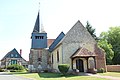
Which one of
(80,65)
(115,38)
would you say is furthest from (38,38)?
(115,38)

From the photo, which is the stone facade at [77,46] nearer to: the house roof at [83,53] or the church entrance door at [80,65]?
the church entrance door at [80,65]

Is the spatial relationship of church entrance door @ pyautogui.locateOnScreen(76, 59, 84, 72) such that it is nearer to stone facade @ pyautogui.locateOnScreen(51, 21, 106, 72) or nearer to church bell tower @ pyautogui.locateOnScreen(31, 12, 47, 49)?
stone facade @ pyautogui.locateOnScreen(51, 21, 106, 72)

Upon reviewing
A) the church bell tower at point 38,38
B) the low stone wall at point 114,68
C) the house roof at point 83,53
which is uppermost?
the church bell tower at point 38,38

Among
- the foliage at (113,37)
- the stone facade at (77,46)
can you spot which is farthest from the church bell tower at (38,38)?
the foliage at (113,37)

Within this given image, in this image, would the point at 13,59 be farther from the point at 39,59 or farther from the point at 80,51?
the point at 80,51

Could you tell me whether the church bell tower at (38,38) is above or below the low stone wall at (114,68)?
above

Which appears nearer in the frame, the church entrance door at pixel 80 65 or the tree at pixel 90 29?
the church entrance door at pixel 80 65

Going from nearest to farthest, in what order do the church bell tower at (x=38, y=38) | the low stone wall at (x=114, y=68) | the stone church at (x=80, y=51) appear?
1. the stone church at (x=80, y=51)
2. the low stone wall at (x=114, y=68)
3. the church bell tower at (x=38, y=38)

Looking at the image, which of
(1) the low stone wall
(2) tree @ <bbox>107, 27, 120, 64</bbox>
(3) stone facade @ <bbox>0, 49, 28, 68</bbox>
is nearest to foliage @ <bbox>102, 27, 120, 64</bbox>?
(2) tree @ <bbox>107, 27, 120, 64</bbox>

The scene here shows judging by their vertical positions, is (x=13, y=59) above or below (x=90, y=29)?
below

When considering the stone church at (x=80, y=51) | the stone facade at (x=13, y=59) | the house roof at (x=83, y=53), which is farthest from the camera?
the stone facade at (x=13, y=59)

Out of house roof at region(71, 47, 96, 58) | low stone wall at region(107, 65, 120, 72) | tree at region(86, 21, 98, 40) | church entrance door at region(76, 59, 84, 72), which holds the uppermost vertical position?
tree at region(86, 21, 98, 40)

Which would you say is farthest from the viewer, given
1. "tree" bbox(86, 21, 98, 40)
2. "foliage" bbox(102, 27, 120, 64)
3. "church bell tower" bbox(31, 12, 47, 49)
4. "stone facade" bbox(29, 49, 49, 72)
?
"foliage" bbox(102, 27, 120, 64)

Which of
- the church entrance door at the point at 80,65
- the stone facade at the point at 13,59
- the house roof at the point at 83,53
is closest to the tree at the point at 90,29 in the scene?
the church entrance door at the point at 80,65
